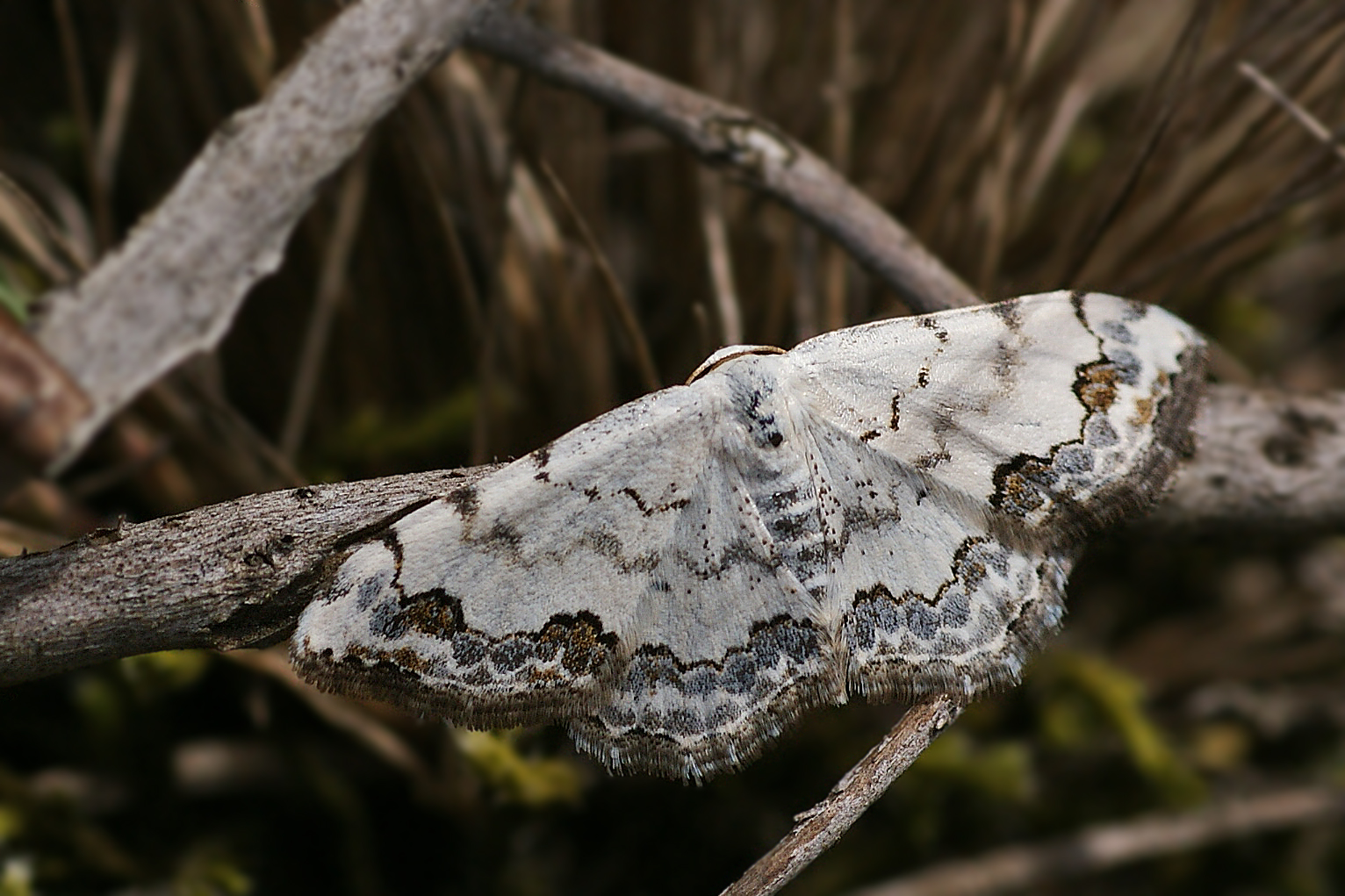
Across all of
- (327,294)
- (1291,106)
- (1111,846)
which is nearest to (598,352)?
A: (327,294)

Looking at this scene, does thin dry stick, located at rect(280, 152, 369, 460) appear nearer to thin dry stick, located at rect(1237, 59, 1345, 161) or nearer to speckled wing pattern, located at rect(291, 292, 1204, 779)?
speckled wing pattern, located at rect(291, 292, 1204, 779)

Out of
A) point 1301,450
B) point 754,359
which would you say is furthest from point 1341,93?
point 754,359

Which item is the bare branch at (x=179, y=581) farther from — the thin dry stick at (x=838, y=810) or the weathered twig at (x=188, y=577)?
the thin dry stick at (x=838, y=810)

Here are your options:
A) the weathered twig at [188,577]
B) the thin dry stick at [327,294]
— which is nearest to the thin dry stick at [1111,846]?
the weathered twig at [188,577]

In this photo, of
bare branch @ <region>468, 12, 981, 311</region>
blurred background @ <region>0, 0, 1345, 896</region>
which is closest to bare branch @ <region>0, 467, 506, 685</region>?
blurred background @ <region>0, 0, 1345, 896</region>

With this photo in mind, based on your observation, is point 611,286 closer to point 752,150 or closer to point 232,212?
point 752,150
